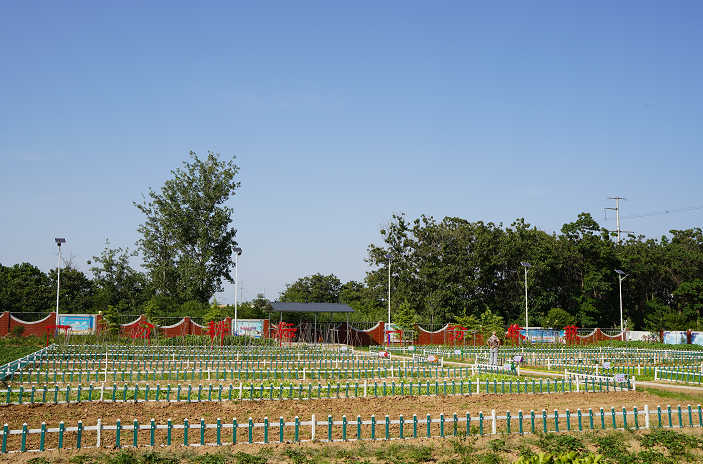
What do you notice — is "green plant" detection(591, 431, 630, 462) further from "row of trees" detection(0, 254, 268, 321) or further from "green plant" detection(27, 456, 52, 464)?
"row of trees" detection(0, 254, 268, 321)

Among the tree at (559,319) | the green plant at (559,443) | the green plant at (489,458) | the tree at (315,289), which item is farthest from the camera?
the tree at (315,289)

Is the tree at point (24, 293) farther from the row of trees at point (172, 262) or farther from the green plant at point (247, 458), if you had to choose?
the green plant at point (247, 458)

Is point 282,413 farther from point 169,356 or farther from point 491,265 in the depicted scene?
point 491,265

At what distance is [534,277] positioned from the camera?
60688 mm

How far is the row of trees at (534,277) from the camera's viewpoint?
57.2 metres

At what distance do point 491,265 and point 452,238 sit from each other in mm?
4880

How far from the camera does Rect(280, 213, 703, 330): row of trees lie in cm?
5725

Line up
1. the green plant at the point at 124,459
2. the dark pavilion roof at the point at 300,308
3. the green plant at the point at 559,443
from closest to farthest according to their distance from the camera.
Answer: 1. the green plant at the point at 124,459
2. the green plant at the point at 559,443
3. the dark pavilion roof at the point at 300,308

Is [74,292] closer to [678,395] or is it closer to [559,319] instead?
[559,319]

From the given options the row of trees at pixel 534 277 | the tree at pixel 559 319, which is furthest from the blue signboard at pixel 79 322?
the tree at pixel 559 319

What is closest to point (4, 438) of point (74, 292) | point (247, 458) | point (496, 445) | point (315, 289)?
point (247, 458)

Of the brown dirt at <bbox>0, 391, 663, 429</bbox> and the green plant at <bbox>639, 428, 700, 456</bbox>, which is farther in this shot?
the brown dirt at <bbox>0, 391, 663, 429</bbox>

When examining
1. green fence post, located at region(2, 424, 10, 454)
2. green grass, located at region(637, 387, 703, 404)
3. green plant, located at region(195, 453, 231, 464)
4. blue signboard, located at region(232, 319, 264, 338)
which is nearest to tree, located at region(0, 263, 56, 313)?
blue signboard, located at region(232, 319, 264, 338)

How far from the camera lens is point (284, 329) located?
3941cm
